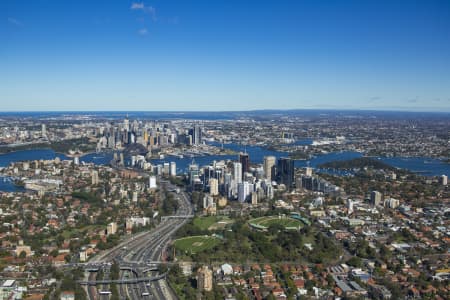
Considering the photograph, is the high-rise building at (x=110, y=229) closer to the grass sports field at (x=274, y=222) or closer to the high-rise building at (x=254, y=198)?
the grass sports field at (x=274, y=222)

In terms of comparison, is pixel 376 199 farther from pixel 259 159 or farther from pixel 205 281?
pixel 259 159

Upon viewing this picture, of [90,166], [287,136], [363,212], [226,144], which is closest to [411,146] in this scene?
[287,136]

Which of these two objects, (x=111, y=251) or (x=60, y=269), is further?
(x=111, y=251)

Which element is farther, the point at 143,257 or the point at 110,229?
the point at 110,229

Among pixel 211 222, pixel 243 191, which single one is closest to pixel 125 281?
pixel 211 222

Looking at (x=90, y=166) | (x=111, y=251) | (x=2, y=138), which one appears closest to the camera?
(x=111, y=251)

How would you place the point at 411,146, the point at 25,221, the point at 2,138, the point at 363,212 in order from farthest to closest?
the point at 2,138, the point at 411,146, the point at 363,212, the point at 25,221

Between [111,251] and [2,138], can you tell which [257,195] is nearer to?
[111,251]
